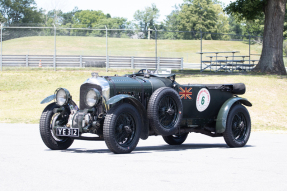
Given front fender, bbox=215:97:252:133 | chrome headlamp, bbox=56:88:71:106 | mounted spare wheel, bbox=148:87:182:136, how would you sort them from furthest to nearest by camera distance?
front fender, bbox=215:97:252:133
chrome headlamp, bbox=56:88:71:106
mounted spare wheel, bbox=148:87:182:136

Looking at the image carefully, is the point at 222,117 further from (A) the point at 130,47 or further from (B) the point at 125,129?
(A) the point at 130,47

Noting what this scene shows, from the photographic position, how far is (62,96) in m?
7.99

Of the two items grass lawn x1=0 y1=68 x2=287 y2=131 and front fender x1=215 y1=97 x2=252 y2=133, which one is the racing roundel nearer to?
front fender x1=215 y1=97 x2=252 y2=133

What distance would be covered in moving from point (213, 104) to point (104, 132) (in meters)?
3.00

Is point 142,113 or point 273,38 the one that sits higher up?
point 273,38

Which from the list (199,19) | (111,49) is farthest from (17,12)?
(199,19)

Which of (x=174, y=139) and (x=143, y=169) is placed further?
(x=174, y=139)

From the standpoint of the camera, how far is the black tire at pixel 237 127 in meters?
8.82

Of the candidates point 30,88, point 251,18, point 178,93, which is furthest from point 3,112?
point 251,18

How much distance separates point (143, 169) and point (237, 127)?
3847mm

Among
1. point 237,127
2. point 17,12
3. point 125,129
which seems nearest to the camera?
point 125,129

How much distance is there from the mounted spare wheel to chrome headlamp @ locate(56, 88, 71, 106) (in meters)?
1.54

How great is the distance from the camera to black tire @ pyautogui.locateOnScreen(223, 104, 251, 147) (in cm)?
882

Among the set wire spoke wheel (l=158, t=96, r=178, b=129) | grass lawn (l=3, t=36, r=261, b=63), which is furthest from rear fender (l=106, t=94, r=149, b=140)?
grass lawn (l=3, t=36, r=261, b=63)
